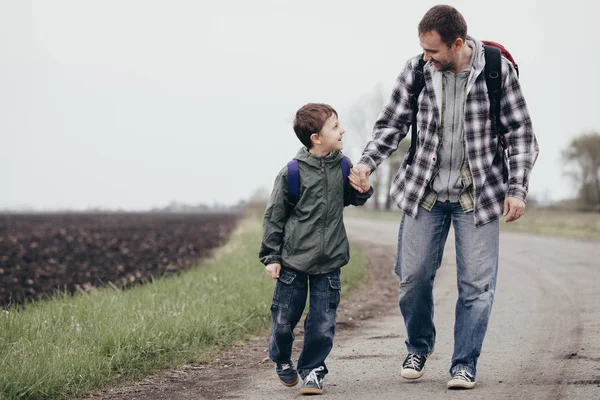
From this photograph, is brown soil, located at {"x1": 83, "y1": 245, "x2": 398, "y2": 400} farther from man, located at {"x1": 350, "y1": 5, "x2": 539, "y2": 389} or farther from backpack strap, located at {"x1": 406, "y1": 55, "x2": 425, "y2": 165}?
backpack strap, located at {"x1": 406, "y1": 55, "x2": 425, "y2": 165}

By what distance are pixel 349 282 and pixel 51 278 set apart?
595cm

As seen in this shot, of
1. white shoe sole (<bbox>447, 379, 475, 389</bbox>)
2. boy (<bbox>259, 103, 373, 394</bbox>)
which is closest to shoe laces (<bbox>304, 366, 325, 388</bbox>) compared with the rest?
boy (<bbox>259, 103, 373, 394</bbox>)

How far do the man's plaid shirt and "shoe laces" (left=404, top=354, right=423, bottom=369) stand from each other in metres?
0.91

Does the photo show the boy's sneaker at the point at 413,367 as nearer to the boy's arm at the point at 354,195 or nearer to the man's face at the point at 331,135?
the boy's arm at the point at 354,195

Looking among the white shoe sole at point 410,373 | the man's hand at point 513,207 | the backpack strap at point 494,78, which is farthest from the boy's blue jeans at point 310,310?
the backpack strap at point 494,78

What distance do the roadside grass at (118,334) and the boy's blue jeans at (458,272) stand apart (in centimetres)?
210

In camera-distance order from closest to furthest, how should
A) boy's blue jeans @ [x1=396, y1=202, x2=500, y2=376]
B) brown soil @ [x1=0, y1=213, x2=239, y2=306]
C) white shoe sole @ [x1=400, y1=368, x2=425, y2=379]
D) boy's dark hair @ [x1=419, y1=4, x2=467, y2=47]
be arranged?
1. boy's dark hair @ [x1=419, y1=4, x2=467, y2=47]
2. boy's blue jeans @ [x1=396, y1=202, x2=500, y2=376]
3. white shoe sole @ [x1=400, y1=368, x2=425, y2=379]
4. brown soil @ [x1=0, y1=213, x2=239, y2=306]

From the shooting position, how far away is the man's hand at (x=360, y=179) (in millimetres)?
4938

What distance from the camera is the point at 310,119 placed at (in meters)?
4.92

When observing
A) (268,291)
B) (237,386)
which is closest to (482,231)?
(237,386)

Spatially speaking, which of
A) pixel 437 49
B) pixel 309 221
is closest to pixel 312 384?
pixel 309 221

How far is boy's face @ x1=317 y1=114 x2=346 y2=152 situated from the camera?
4926mm

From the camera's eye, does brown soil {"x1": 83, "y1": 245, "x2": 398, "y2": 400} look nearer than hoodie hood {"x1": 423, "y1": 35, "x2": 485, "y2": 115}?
No

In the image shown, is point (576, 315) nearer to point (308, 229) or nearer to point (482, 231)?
point (482, 231)
